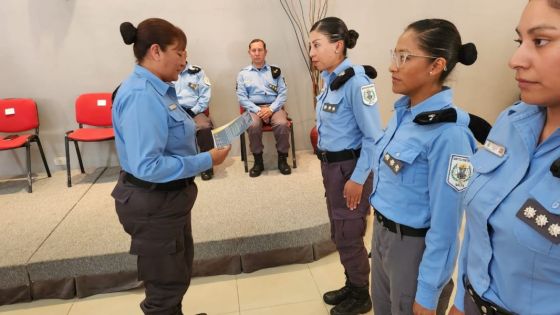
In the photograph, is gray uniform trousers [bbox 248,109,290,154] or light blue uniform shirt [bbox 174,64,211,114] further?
light blue uniform shirt [bbox 174,64,211,114]

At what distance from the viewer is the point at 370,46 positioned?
4340mm

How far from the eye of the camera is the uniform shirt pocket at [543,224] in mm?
680

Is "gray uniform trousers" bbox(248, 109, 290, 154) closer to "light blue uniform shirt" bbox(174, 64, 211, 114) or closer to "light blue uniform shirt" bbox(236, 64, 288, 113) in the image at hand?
"light blue uniform shirt" bbox(236, 64, 288, 113)

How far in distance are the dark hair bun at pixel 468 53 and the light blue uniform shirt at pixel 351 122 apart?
1.92 ft

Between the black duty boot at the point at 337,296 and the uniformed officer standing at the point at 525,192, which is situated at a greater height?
the uniformed officer standing at the point at 525,192

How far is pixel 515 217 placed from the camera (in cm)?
74

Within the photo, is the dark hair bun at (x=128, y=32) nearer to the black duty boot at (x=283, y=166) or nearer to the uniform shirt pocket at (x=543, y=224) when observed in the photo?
the uniform shirt pocket at (x=543, y=224)

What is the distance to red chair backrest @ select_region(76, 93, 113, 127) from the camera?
12.8ft

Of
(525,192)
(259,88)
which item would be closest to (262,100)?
(259,88)

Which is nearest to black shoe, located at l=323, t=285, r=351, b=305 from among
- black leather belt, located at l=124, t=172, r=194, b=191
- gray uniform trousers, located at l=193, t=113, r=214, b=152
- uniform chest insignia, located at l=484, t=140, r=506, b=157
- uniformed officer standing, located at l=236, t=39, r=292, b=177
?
black leather belt, located at l=124, t=172, r=194, b=191

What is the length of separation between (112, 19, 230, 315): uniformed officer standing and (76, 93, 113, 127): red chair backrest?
259cm

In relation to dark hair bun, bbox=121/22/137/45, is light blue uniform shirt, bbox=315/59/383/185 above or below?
below

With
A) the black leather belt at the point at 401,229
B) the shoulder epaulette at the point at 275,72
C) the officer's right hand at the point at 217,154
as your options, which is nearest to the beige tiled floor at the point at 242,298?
the officer's right hand at the point at 217,154

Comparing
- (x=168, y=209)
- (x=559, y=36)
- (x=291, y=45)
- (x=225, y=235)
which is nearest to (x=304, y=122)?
(x=291, y=45)
